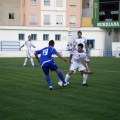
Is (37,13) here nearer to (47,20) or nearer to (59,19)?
(47,20)

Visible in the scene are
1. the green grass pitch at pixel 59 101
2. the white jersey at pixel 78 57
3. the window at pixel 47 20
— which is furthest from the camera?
the window at pixel 47 20

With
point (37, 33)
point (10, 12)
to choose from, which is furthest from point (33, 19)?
point (37, 33)

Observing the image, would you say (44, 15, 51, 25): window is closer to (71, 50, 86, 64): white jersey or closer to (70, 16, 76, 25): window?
(70, 16, 76, 25): window

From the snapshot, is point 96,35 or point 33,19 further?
point 33,19

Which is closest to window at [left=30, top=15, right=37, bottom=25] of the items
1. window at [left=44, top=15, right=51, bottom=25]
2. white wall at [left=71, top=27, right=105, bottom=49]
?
window at [left=44, top=15, right=51, bottom=25]

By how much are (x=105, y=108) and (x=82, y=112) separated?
916 millimetres

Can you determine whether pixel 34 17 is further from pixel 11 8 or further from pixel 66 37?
pixel 66 37

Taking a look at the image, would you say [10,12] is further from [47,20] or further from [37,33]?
[37,33]

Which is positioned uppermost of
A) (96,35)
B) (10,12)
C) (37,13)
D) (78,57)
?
(10,12)

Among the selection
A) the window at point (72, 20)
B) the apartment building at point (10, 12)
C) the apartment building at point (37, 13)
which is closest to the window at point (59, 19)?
the apartment building at point (37, 13)

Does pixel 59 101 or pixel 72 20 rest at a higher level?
pixel 72 20

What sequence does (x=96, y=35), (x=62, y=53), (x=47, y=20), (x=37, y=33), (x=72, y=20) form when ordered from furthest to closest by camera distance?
(x=72, y=20)
(x=47, y=20)
(x=96, y=35)
(x=37, y=33)
(x=62, y=53)

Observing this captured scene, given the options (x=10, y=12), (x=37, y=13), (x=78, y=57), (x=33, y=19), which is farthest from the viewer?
(x=33, y=19)

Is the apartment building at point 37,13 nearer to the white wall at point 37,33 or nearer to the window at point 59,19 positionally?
the window at point 59,19
